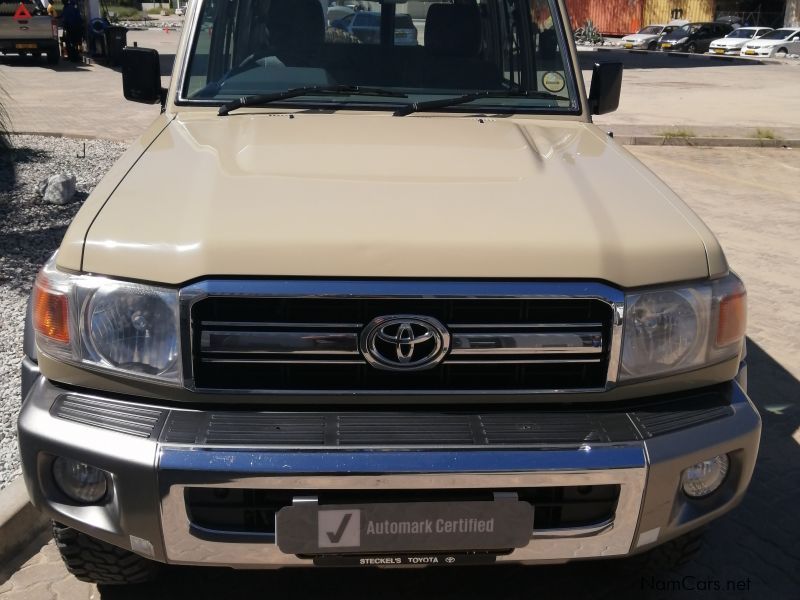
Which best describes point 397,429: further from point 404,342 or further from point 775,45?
point 775,45

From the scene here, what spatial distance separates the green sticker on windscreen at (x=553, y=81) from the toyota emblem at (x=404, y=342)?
1.78 meters

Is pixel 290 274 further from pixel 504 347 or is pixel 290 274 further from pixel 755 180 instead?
pixel 755 180

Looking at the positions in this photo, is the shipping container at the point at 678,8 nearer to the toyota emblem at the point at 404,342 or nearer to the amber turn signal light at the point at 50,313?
the toyota emblem at the point at 404,342

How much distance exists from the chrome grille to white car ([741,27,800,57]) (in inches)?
1550

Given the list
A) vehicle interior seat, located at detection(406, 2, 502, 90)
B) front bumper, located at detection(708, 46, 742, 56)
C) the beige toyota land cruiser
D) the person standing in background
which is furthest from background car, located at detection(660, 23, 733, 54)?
the beige toyota land cruiser

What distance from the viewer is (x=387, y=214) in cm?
242

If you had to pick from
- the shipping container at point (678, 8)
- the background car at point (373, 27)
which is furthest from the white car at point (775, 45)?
the background car at point (373, 27)

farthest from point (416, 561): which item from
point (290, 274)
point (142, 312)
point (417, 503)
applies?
point (142, 312)

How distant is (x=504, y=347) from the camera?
2.36m

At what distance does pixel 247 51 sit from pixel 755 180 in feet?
28.3

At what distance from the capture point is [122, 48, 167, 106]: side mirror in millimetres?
3865

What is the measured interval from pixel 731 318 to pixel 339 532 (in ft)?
4.15

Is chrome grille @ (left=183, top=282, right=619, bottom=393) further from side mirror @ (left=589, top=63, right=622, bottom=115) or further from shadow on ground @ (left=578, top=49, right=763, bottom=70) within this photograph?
shadow on ground @ (left=578, top=49, right=763, bottom=70)

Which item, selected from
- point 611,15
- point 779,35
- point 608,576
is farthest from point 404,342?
point 611,15
